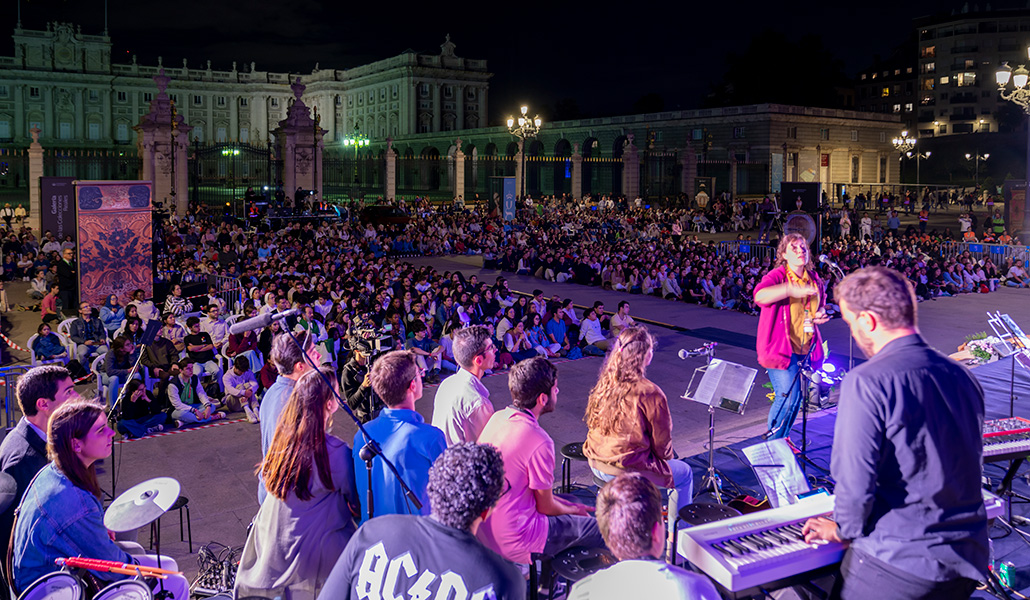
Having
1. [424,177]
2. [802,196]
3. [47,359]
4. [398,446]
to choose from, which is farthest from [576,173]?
[398,446]

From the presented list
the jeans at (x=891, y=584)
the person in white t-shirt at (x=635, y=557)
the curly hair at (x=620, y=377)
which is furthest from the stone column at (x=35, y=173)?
the jeans at (x=891, y=584)

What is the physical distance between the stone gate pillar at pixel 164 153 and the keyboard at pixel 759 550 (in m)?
30.5

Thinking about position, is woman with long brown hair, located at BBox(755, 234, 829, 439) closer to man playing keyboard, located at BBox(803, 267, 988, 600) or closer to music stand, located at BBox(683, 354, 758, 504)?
music stand, located at BBox(683, 354, 758, 504)

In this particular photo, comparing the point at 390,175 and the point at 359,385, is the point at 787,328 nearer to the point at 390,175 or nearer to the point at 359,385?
the point at 359,385

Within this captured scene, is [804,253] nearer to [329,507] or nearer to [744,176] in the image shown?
[329,507]

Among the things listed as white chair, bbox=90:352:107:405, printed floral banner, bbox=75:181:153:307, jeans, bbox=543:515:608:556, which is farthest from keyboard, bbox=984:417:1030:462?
printed floral banner, bbox=75:181:153:307

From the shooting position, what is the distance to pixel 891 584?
3.05 meters

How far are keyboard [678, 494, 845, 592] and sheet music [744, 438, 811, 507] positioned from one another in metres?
1.00

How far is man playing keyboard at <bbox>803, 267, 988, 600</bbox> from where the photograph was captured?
3000mm

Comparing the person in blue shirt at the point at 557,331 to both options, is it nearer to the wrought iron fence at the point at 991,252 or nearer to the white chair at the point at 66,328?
the white chair at the point at 66,328

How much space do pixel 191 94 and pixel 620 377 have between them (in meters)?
105

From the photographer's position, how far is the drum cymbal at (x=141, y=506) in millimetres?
3957

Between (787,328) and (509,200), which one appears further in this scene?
(509,200)

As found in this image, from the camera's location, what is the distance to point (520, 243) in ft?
82.8
